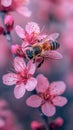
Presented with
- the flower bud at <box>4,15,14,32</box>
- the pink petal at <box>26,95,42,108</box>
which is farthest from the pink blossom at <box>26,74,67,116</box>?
the flower bud at <box>4,15,14,32</box>

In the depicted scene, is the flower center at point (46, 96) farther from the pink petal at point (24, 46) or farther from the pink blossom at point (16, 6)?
the pink blossom at point (16, 6)

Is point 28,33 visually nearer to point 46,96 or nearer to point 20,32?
point 20,32

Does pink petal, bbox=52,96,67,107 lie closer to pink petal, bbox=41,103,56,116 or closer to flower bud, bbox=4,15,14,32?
pink petal, bbox=41,103,56,116

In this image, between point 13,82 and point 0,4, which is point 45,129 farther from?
point 0,4

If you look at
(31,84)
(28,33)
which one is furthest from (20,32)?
(31,84)

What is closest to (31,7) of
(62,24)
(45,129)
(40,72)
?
(62,24)

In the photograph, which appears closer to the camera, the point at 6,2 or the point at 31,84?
the point at 31,84
